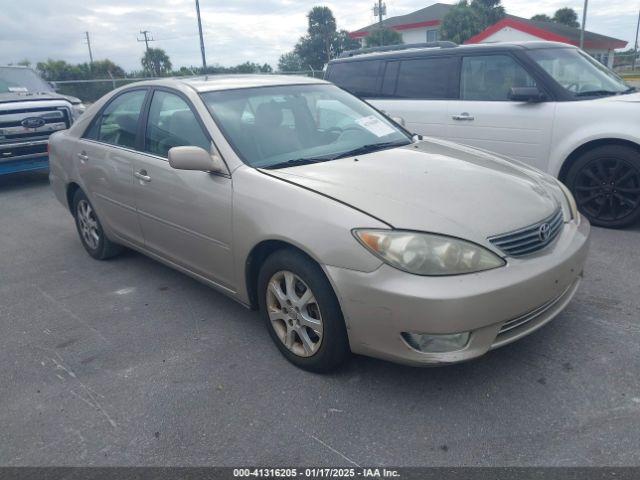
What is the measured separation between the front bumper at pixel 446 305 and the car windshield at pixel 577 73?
3.41 meters

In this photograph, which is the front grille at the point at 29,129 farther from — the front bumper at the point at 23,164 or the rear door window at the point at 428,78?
the rear door window at the point at 428,78

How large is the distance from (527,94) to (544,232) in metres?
2.97

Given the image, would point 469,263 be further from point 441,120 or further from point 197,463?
point 441,120

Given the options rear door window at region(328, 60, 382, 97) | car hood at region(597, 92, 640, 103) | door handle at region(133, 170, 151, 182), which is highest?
rear door window at region(328, 60, 382, 97)

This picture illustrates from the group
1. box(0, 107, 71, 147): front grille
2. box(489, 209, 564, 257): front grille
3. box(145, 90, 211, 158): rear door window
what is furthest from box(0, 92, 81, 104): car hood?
box(489, 209, 564, 257): front grille

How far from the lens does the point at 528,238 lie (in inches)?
106

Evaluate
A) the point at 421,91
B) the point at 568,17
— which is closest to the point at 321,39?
the point at 568,17

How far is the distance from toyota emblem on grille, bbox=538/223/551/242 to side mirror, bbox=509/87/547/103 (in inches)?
114

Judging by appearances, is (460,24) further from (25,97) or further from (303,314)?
(303,314)

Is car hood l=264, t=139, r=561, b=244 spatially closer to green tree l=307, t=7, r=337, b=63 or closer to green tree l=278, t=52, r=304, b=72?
green tree l=278, t=52, r=304, b=72

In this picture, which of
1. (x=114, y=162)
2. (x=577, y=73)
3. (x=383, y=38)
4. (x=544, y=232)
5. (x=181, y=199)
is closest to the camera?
(x=544, y=232)

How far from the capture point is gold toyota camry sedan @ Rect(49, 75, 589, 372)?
2494mm

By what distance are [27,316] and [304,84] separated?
8.74 ft

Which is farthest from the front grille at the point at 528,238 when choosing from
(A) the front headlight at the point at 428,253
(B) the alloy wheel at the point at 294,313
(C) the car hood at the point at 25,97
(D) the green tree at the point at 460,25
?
(D) the green tree at the point at 460,25
